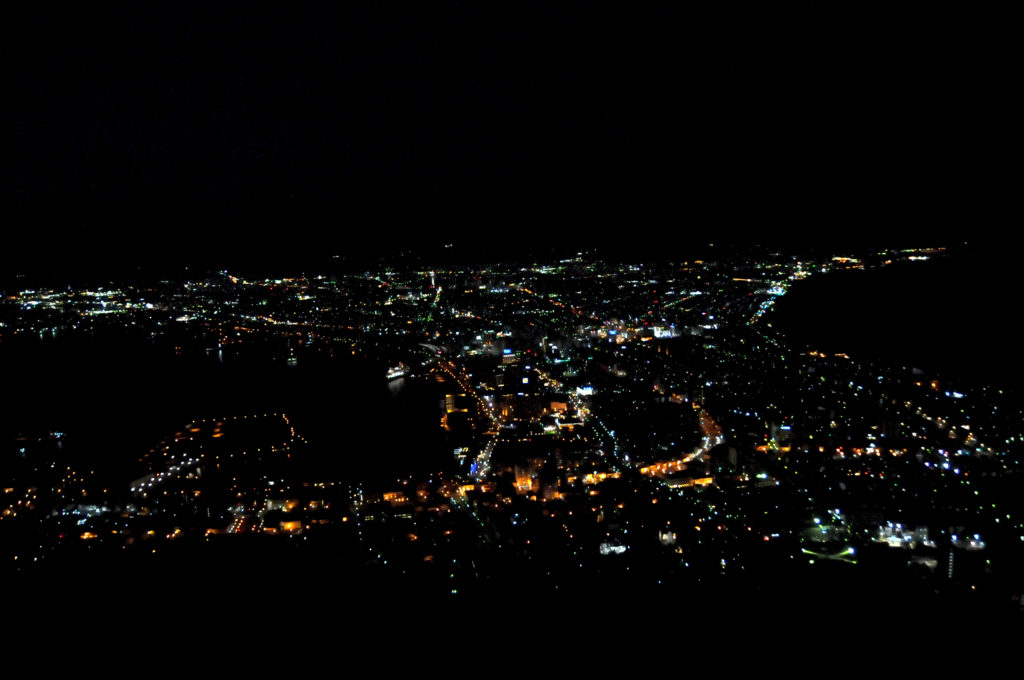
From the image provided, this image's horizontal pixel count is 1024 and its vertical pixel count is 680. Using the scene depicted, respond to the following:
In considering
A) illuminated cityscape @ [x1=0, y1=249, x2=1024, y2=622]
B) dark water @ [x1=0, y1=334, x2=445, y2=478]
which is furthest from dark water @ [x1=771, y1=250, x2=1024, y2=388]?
dark water @ [x1=0, y1=334, x2=445, y2=478]

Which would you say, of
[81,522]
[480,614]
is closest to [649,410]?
[480,614]

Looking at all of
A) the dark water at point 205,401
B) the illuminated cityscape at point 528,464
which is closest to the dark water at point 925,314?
the illuminated cityscape at point 528,464

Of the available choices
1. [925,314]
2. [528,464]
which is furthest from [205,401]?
[925,314]

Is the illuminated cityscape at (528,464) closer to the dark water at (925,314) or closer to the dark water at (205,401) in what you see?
the dark water at (205,401)

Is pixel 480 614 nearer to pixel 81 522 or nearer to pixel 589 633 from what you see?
pixel 589 633

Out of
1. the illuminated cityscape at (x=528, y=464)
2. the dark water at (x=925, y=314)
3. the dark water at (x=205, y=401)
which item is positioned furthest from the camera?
the dark water at (x=925, y=314)

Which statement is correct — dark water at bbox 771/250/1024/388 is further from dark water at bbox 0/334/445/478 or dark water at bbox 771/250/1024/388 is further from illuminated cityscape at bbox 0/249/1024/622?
dark water at bbox 0/334/445/478

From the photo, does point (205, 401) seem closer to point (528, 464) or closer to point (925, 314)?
point (528, 464)
